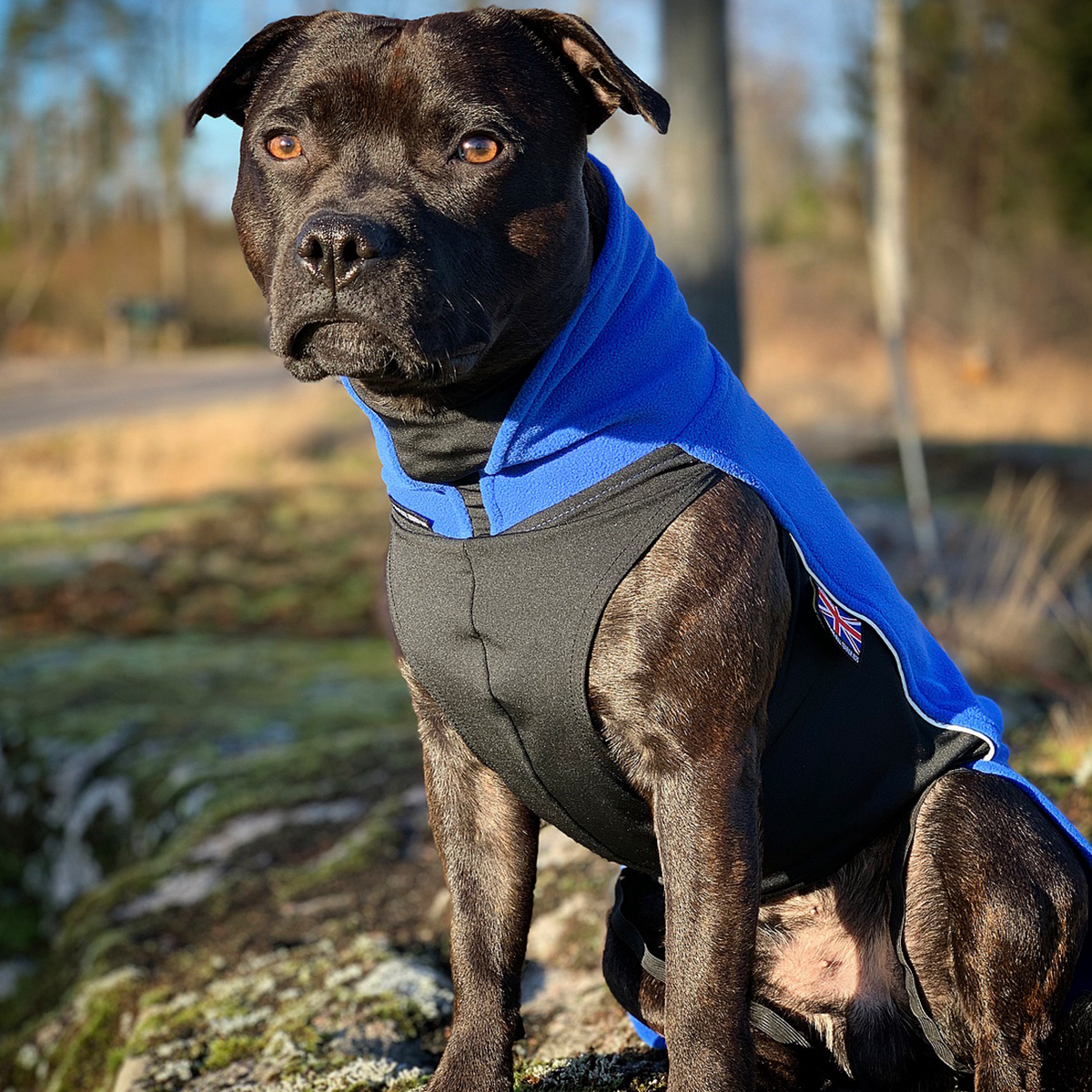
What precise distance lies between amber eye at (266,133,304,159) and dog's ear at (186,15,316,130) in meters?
0.24

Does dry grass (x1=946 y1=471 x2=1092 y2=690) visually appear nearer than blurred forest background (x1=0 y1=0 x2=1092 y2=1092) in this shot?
No

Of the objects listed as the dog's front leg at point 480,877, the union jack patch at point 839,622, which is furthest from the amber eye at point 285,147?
the union jack patch at point 839,622

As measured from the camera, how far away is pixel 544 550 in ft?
7.11

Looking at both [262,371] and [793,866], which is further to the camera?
[262,371]

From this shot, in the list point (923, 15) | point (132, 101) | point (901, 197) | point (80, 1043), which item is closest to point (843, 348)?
point (901, 197)

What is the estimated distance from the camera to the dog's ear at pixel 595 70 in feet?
7.30

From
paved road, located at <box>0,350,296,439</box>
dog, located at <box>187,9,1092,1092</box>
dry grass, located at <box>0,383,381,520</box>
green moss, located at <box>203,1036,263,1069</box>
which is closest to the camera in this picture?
dog, located at <box>187,9,1092,1092</box>

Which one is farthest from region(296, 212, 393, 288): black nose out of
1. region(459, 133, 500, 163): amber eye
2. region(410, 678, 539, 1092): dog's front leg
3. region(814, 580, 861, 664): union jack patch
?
region(814, 580, 861, 664): union jack patch

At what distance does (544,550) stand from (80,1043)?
7.18ft

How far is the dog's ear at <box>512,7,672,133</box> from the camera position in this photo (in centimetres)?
222

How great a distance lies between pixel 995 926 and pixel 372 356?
1.48m

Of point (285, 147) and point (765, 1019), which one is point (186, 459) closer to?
point (285, 147)

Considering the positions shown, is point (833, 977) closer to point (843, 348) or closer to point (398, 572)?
point (398, 572)

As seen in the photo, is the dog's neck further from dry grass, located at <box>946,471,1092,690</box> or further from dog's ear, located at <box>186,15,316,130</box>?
dry grass, located at <box>946,471,1092,690</box>
